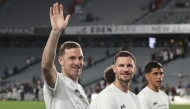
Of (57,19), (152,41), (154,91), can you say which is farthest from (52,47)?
(152,41)

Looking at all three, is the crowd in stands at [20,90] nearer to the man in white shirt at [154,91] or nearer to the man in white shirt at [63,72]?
the man in white shirt at [154,91]

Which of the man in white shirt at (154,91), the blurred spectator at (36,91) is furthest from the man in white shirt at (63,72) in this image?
the blurred spectator at (36,91)

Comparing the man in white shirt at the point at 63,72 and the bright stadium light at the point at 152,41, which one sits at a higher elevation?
the man in white shirt at the point at 63,72

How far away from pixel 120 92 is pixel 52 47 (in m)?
1.38

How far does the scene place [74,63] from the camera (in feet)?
16.9

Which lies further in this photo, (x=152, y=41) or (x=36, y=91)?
(x=152, y=41)

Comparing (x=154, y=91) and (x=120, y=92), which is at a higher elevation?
(x=120, y=92)

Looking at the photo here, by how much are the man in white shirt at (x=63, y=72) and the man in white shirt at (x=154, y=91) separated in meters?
2.82

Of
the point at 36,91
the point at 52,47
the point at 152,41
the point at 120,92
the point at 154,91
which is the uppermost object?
the point at 52,47

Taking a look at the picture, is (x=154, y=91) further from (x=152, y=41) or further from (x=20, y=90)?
(x=152, y=41)

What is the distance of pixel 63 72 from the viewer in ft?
17.4

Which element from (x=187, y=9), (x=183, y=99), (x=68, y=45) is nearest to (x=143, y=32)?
(x=187, y=9)

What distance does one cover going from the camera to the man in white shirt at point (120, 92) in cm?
561

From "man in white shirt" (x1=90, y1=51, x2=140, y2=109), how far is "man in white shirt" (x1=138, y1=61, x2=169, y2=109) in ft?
7.01
